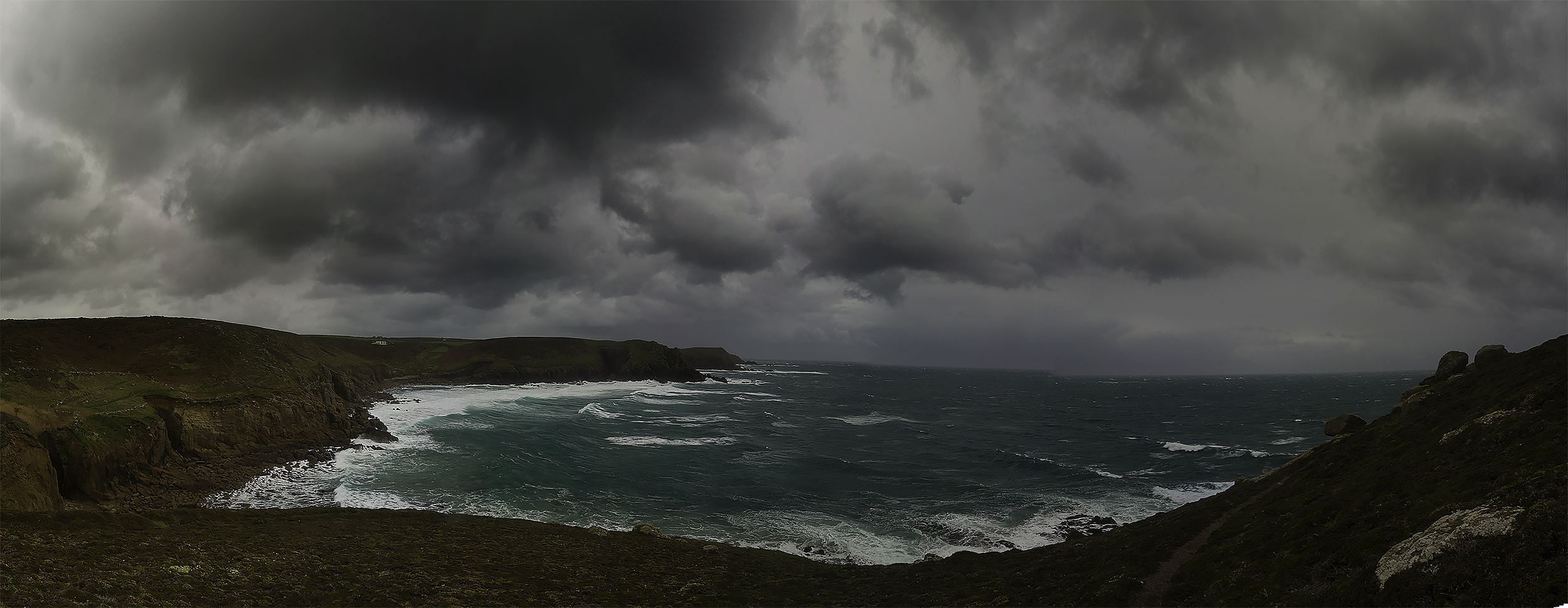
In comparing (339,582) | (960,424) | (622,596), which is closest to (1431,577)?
(622,596)

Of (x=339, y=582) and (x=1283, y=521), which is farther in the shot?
(x=1283, y=521)

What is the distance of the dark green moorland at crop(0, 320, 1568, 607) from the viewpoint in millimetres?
13102

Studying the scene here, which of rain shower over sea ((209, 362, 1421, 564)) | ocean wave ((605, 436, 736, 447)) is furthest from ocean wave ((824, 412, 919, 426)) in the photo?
ocean wave ((605, 436, 736, 447))

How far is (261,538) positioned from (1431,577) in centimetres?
3704

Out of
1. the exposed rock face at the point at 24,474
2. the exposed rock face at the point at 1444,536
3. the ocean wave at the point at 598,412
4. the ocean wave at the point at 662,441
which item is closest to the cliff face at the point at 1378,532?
the exposed rock face at the point at 1444,536

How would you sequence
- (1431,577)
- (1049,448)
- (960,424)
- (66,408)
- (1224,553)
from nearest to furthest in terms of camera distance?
1. (1431,577)
2. (1224,553)
3. (66,408)
4. (1049,448)
5. (960,424)

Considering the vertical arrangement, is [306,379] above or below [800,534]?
above

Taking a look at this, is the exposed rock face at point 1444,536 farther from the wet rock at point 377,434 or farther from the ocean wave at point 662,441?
the wet rock at point 377,434

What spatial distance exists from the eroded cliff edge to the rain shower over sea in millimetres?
3688

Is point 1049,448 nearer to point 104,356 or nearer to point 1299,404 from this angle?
point 104,356

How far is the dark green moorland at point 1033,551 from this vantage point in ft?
43.0

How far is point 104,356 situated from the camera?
4297 centimetres

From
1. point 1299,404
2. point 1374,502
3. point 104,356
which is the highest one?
point 104,356

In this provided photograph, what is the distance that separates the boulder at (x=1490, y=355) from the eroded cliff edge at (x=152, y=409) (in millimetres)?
69102
